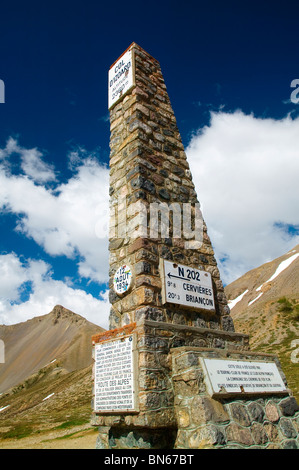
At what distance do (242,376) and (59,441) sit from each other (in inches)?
334

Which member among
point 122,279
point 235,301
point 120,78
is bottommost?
point 122,279

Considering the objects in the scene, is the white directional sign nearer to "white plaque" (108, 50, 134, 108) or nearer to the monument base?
the monument base

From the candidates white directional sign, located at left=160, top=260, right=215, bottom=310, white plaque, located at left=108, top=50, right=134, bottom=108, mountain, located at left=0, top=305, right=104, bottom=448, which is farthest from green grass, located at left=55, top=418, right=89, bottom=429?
white plaque, located at left=108, top=50, right=134, bottom=108

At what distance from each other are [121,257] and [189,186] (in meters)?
2.29

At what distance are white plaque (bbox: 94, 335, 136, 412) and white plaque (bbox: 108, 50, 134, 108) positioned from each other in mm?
5357

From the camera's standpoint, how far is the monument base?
3688mm

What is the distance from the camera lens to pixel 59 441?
10.1 metres

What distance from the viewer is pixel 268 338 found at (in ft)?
86.0

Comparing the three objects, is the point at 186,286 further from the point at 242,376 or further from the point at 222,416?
the point at 222,416

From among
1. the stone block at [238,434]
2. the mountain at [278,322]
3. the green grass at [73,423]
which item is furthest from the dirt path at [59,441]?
the mountain at [278,322]

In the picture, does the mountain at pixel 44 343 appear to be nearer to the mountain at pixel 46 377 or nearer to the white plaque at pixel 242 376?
the mountain at pixel 46 377

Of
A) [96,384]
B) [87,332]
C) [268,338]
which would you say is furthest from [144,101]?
[87,332]

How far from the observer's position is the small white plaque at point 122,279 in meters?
4.96

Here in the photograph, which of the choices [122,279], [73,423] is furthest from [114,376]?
[73,423]
